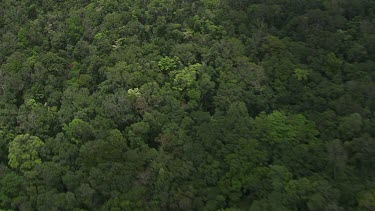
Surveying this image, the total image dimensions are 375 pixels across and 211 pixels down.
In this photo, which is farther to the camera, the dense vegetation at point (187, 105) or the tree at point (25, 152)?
the tree at point (25, 152)

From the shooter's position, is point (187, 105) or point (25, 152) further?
point (187, 105)

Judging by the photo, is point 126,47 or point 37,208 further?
point 126,47

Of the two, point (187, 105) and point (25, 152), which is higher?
point (25, 152)

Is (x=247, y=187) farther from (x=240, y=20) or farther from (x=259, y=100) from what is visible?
(x=240, y=20)

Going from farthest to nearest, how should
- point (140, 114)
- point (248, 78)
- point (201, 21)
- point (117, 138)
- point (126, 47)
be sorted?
point (201, 21) → point (126, 47) → point (248, 78) → point (140, 114) → point (117, 138)

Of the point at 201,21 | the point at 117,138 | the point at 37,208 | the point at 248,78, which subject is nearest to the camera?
the point at 37,208

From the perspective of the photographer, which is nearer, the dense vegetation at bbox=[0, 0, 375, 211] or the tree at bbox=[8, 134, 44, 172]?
the dense vegetation at bbox=[0, 0, 375, 211]

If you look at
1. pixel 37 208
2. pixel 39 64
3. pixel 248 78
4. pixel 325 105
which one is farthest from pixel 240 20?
pixel 37 208

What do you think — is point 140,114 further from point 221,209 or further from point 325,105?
point 325,105
